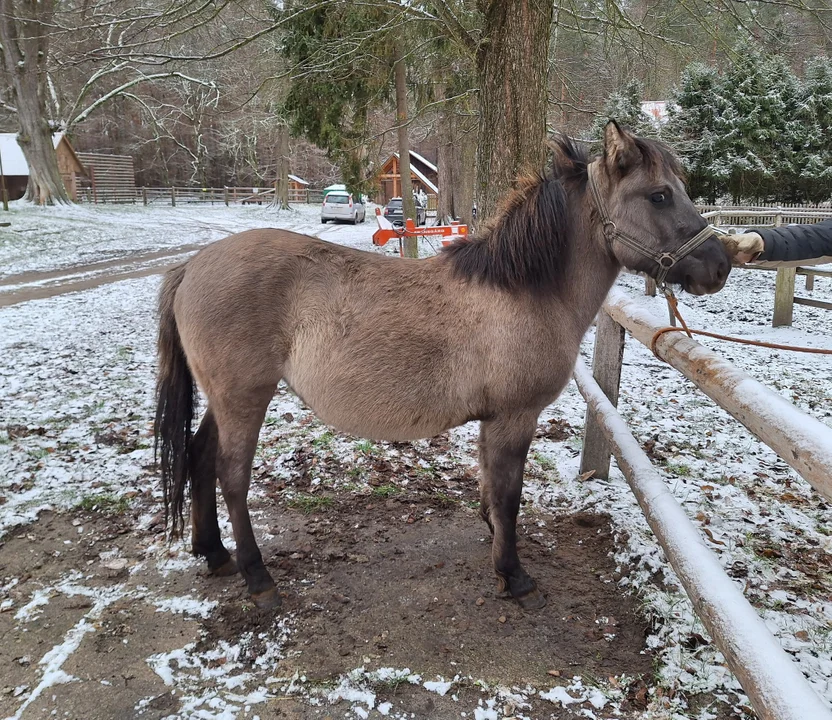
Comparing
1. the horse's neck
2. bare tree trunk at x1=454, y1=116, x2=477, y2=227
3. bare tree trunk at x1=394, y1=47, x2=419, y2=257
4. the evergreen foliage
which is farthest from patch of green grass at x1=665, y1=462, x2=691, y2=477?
the evergreen foliage

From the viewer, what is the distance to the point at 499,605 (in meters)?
2.89

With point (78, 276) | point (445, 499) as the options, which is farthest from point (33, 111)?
point (445, 499)

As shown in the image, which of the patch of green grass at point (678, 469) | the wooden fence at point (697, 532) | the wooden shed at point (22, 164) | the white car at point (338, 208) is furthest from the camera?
the wooden shed at point (22, 164)

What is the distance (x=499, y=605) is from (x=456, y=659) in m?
0.46

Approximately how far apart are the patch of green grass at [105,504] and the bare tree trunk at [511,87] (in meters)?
3.64

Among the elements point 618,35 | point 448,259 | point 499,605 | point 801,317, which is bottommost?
point 499,605

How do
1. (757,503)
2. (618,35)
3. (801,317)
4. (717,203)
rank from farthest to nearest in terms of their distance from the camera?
(717,203), (801,317), (618,35), (757,503)

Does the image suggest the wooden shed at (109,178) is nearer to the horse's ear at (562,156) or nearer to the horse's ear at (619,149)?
the horse's ear at (562,156)

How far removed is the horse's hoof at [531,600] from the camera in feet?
9.39

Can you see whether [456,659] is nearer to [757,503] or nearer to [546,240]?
[546,240]

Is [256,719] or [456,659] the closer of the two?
[256,719]

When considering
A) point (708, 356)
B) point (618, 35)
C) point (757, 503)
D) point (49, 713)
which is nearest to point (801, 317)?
point (618, 35)

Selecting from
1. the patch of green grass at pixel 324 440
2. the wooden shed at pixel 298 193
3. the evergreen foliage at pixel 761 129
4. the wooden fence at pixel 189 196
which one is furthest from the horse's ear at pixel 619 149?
the wooden shed at pixel 298 193

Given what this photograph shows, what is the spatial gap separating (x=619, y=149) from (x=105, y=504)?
383 cm
